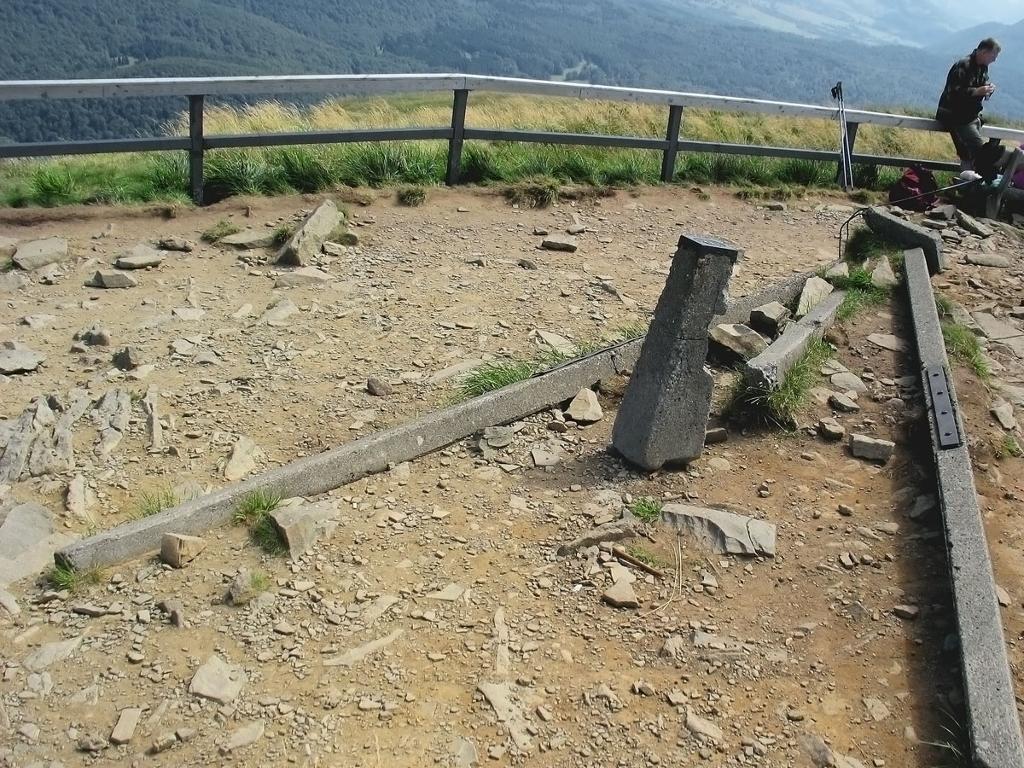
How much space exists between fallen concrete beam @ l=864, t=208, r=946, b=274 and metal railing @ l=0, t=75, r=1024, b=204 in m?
2.66

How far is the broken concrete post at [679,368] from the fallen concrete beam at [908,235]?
404 cm

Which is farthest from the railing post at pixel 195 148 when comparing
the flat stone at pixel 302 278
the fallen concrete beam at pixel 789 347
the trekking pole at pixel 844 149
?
the trekking pole at pixel 844 149

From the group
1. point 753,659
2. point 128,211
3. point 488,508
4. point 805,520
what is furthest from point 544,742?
point 128,211

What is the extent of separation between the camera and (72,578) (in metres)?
4.05

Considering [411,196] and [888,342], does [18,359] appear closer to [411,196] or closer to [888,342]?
[411,196]

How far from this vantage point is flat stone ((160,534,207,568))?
419 cm

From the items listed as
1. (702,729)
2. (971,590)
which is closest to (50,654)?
(702,729)

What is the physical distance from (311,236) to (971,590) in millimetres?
5731

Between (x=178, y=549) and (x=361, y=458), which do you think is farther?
(x=361, y=458)

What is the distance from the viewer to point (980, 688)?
11.4ft

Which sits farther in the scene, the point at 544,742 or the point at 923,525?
the point at 923,525

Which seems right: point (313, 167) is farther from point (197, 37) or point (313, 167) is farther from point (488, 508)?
point (197, 37)

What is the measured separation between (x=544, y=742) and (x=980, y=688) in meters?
1.60

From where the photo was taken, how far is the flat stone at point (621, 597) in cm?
411
